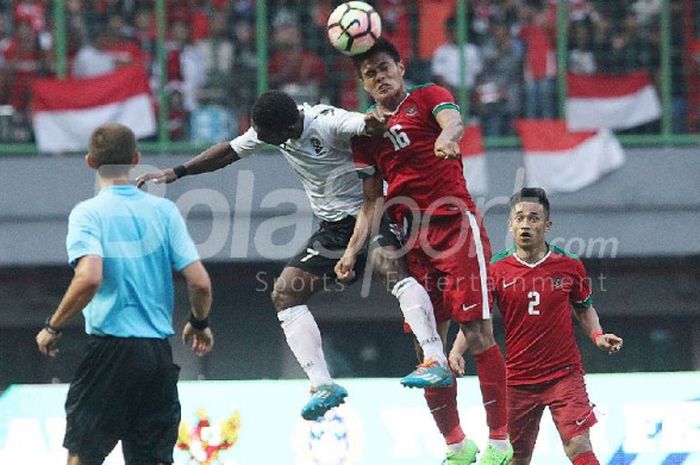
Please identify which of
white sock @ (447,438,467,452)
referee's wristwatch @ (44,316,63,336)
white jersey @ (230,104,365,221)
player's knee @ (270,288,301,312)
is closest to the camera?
referee's wristwatch @ (44,316,63,336)

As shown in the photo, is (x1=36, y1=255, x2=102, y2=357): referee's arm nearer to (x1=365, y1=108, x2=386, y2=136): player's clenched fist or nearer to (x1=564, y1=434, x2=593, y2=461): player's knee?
(x1=365, y1=108, x2=386, y2=136): player's clenched fist

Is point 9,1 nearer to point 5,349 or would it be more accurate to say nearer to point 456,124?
point 5,349

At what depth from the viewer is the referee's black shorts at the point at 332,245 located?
29.5ft

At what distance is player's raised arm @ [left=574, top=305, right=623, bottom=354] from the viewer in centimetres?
926

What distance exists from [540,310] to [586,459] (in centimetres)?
94

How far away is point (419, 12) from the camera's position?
17328mm

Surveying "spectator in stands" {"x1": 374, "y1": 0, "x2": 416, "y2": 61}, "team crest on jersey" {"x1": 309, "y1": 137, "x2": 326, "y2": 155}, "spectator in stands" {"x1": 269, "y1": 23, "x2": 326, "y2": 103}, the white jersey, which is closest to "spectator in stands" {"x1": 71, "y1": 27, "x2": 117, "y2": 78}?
"spectator in stands" {"x1": 269, "y1": 23, "x2": 326, "y2": 103}

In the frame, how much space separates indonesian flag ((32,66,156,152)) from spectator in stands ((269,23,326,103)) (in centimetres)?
148

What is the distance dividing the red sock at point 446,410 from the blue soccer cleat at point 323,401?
0.65 meters

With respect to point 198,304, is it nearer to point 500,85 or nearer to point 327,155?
point 327,155

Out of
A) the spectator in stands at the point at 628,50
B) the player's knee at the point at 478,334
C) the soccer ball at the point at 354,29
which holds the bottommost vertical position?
the player's knee at the point at 478,334

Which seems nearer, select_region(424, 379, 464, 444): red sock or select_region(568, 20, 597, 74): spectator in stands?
select_region(424, 379, 464, 444): red sock

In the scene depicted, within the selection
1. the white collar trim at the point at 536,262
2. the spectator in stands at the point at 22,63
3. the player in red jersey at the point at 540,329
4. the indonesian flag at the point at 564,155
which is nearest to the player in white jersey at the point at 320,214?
the player in red jersey at the point at 540,329

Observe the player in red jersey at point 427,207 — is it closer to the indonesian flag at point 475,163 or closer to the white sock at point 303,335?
the white sock at point 303,335
